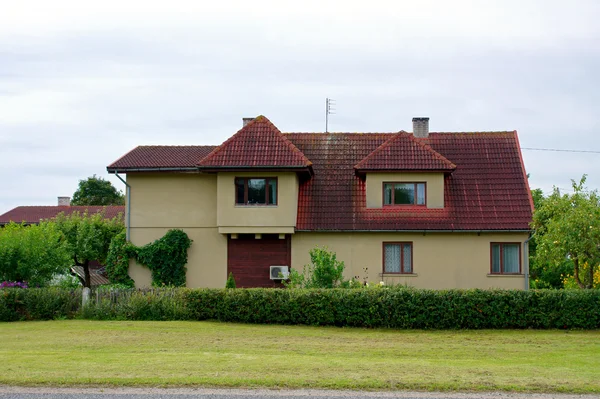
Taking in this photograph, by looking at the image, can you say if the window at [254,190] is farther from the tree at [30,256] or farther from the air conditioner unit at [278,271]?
the tree at [30,256]

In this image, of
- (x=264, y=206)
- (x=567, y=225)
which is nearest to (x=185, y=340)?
(x=264, y=206)

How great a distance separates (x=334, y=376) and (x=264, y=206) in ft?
50.8

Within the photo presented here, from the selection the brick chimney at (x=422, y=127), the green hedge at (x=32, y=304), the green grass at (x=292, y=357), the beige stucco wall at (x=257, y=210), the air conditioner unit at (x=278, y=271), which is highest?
the brick chimney at (x=422, y=127)

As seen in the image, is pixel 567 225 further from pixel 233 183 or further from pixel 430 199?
pixel 233 183

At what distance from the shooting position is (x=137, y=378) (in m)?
12.8

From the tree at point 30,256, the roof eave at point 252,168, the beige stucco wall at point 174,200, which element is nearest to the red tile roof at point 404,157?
the roof eave at point 252,168

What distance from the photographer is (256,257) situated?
94.8 ft

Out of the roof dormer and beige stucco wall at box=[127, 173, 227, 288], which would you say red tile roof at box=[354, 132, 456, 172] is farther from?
beige stucco wall at box=[127, 173, 227, 288]

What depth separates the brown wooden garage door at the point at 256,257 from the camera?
28781 millimetres

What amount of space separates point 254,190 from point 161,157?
14.9 feet

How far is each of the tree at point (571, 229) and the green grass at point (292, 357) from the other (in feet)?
9.55

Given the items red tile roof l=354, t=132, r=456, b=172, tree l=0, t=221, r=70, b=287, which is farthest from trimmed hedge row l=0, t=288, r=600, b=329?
red tile roof l=354, t=132, r=456, b=172

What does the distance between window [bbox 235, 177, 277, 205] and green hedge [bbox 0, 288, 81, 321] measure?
7.70 meters

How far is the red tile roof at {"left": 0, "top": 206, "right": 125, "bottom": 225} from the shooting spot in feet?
196
